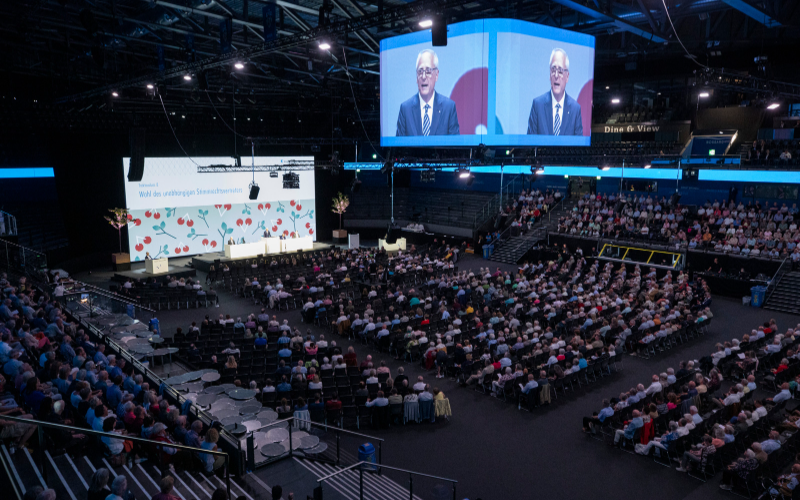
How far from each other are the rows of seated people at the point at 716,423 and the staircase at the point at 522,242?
1377cm

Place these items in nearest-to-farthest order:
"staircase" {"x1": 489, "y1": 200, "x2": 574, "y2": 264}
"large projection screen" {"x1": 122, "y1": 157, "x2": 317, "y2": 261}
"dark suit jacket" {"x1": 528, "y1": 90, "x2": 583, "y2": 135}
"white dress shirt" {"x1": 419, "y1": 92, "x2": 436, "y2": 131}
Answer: "dark suit jacket" {"x1": 528, "y1": 90, "x2": 583, "y2": 135} → "white dress shirt" {"x1": 419, "y1": 92, "x2": 436, "y2": 131} → "large projection screen" {"x1": 122, "y1": 157, "x2": 317, "y2": 261} → "staircase" {"x1": 489, "y1": 200, "x2": 574, "y2": 264}

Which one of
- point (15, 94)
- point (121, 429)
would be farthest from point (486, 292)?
point (15, 94)

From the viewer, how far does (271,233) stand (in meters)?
29.3

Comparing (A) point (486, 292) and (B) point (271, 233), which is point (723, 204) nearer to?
(A) point (486, 292)

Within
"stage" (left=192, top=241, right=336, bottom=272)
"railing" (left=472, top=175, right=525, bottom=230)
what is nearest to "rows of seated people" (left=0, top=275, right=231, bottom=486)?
"stage" (left=192, top=241, right=336, bottom=272)

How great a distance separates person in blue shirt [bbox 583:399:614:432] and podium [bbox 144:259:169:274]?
62.3ft

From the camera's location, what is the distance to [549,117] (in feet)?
48.7

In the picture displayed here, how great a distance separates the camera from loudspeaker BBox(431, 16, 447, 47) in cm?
896

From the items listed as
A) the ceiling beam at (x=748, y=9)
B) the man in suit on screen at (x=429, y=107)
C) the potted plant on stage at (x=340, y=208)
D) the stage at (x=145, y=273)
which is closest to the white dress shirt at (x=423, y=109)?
the man in suit on screen at (x=429, y=107)

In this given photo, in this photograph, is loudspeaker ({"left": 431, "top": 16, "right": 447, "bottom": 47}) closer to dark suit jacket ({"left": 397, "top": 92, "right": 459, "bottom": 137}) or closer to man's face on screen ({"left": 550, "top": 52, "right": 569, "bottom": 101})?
dark suit jacket ({"left": 397, "top": 92, "right": 459, "bottom": 137})

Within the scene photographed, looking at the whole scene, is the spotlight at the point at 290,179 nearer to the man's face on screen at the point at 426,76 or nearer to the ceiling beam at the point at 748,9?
the man's face on screen at the point at 426,76

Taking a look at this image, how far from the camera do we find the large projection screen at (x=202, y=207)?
24.5 meters

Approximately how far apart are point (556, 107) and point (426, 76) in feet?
12.5

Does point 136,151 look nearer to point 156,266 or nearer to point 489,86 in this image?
point 156,266
